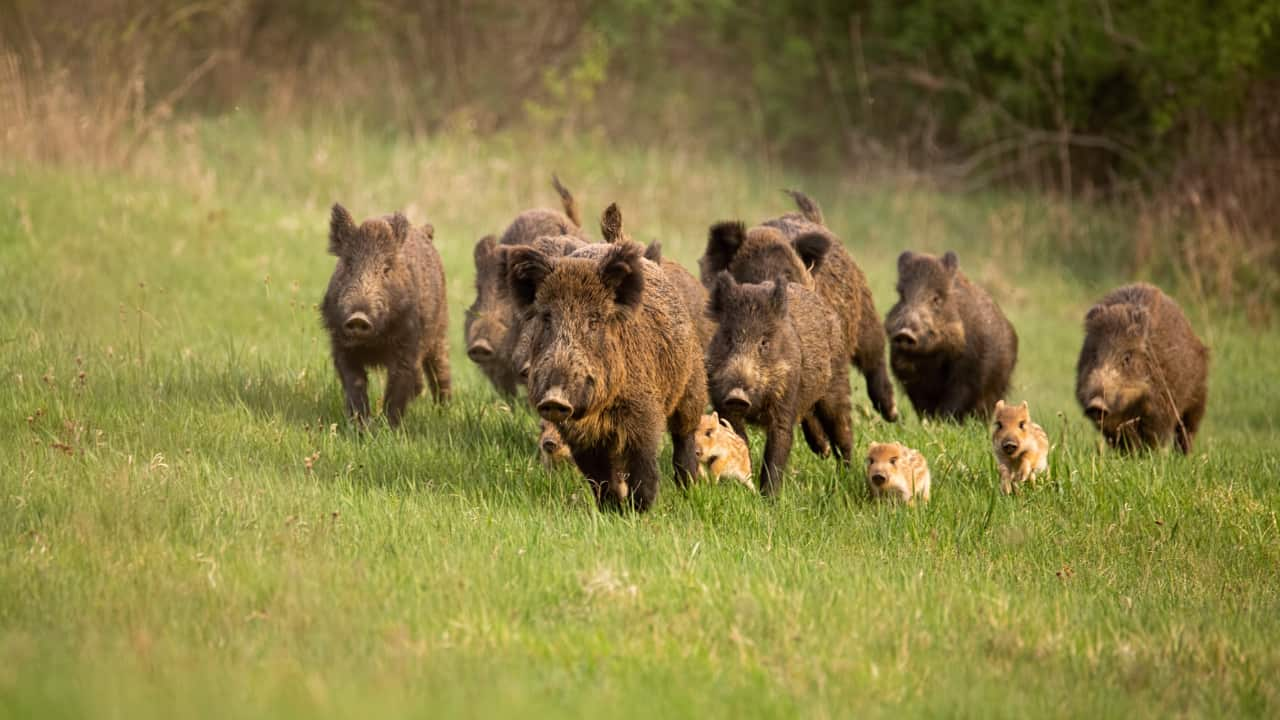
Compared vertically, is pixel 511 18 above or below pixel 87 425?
above

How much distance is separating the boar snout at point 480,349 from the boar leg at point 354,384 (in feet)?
2.30

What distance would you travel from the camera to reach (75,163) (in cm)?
1587

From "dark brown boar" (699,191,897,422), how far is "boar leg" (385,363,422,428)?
204 cm

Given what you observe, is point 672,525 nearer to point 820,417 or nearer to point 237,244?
point 820,417

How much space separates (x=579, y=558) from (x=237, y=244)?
9473 millimetres

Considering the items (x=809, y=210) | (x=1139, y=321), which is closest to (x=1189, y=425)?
(x=1139, y=321)

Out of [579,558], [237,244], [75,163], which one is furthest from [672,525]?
[75,163]

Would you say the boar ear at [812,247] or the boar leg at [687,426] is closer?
the boar leg at [687,426]

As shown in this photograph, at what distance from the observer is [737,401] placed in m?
7.34

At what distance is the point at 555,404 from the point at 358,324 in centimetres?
279

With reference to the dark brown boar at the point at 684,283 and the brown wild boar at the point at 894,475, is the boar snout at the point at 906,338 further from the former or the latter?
the brown wild boar at the point at 894,475

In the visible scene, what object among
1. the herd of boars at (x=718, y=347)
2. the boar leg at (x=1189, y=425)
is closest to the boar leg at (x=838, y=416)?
the herd of boars at (x=718, y=347)

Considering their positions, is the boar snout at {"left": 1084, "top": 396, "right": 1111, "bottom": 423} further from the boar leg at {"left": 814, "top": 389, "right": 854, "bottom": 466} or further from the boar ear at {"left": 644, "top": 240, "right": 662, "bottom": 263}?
the boar ear at {"left": 644, "top": 240, "right": 662, "bottom": 263}

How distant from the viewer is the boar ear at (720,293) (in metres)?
7.84
